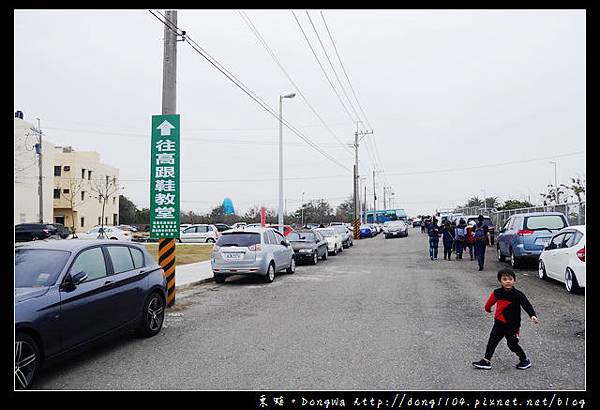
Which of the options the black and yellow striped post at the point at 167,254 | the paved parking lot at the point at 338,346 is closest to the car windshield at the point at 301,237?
the paved parking lot at the point at 338,346

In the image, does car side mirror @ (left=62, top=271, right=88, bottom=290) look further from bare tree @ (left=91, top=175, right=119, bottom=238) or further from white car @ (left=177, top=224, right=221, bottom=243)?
bare tree @ (left=91, top=175, right=119, bottom=238)

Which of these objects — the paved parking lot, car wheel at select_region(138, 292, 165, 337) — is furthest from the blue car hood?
car wheel at select_region(138, 292, 165, 337)

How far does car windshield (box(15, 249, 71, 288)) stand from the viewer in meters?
5.83

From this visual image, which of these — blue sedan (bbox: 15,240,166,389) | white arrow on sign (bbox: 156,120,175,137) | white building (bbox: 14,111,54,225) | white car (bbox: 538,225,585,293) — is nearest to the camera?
blue sedan (bbox: 15,240,166,389)

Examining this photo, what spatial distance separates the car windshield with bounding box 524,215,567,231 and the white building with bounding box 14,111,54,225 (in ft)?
117

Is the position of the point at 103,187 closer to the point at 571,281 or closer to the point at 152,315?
the point at 152,315

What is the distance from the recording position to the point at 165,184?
11.4 metres

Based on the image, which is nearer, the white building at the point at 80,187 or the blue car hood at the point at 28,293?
the blue car hood at the point at 28,293

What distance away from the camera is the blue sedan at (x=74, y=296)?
5277 mm

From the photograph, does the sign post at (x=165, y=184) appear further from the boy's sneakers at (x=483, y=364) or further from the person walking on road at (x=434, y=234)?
the person walking on road at (x=434, y=234)

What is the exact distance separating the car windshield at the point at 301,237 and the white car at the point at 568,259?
32.1 ft

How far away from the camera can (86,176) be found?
69.2 metres

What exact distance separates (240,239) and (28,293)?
30.4ft
